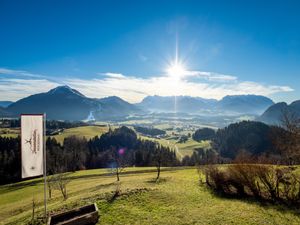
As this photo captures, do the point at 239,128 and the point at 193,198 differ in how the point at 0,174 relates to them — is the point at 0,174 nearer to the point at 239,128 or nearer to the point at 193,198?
the point at 193,198

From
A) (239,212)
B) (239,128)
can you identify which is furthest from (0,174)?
(239,128)

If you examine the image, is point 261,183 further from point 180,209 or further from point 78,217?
point 78,217

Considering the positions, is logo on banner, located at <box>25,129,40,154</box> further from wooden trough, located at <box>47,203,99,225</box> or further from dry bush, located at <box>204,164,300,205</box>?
dry bush, located at <box>204,164,300,205</box>

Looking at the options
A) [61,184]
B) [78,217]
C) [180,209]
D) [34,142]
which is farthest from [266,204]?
[61,184]

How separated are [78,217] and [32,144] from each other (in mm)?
6236

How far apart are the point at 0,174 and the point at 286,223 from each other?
99.9 meters

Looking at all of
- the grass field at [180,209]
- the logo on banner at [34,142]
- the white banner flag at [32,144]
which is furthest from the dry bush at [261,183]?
the logo on banner at [34,142]

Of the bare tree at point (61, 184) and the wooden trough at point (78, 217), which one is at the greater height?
the wooden trough at point (78, 217)

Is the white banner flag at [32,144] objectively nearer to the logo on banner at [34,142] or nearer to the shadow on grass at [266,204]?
the logo on banner at [34,142]

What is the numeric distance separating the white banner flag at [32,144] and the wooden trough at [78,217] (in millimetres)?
3950

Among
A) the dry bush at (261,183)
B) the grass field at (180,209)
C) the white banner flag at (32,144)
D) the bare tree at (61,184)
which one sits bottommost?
the bare tree at (61,184)

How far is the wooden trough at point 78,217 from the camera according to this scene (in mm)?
17961

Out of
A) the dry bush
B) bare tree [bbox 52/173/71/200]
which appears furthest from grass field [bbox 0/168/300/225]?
bare tree [bbox 52/173/71/200]

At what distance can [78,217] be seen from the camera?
1814 cm
